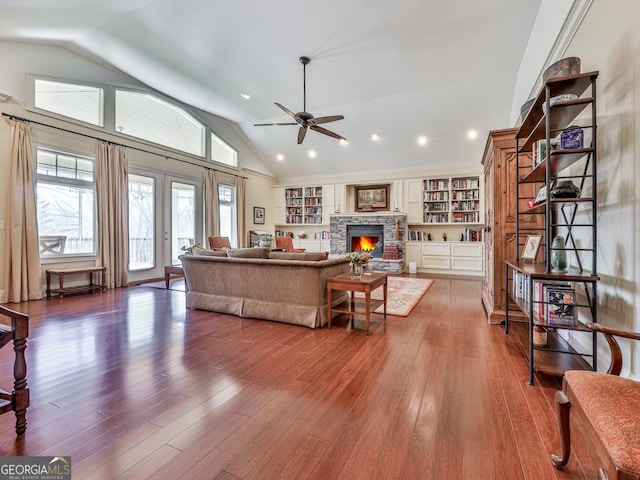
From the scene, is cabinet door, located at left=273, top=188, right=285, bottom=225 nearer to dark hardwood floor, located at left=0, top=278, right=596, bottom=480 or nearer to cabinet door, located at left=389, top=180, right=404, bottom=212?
cabinet door, located at left=389, top=180, right=404, bottom=212

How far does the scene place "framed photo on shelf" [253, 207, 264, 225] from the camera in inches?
364

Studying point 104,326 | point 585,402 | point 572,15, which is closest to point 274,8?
point 572,15

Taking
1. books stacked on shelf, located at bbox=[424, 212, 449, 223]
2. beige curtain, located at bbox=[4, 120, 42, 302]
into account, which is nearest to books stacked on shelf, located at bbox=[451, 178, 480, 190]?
books stacked on shelf, located at bbox=[424, 212, 449, 223]

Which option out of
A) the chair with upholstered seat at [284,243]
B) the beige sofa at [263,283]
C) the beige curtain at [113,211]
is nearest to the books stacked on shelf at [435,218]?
the chair with upholstered seat at [284,243]

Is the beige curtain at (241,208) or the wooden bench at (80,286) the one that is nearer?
the wooden bench at (80,286)

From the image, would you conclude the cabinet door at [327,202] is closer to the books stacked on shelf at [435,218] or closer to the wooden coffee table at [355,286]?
the books stacked on shelf at [435,218]

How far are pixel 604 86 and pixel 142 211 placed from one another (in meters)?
7.08

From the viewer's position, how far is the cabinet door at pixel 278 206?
9973mm

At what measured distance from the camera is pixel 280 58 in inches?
188

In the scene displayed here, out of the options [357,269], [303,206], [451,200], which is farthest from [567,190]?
[303,206]

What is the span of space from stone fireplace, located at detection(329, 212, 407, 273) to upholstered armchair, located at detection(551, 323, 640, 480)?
6.47 meters

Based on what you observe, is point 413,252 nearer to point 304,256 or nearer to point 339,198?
point 339,198

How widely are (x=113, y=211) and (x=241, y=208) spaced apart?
340 cm

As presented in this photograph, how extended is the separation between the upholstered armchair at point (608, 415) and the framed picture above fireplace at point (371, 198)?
7484 mm
